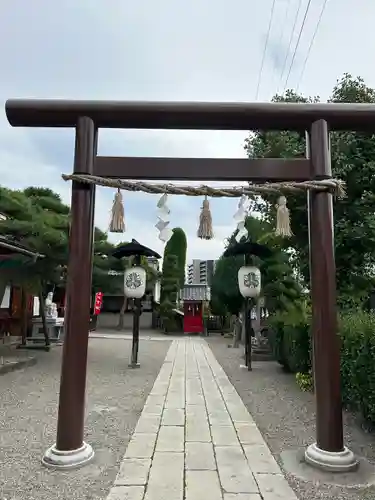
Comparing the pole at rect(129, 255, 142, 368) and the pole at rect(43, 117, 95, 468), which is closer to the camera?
the pole at rect(43, 117, 95, 468)

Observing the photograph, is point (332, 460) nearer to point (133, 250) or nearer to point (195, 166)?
point (195, 166)

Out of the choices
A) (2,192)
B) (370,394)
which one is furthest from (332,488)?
(2,192)

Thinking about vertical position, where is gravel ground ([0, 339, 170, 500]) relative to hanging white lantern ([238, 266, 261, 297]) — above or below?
below

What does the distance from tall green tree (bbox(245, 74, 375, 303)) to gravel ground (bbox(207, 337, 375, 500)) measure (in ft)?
6.69

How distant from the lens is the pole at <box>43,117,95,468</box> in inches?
126

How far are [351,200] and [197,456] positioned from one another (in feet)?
17.2

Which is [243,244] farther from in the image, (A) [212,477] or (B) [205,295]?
(B) [205,295]

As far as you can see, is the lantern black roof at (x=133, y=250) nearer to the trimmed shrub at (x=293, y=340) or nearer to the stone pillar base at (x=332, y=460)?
the trimmed shrub at (x=293, y=340)

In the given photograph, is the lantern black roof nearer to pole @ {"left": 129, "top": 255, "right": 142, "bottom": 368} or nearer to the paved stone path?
pole @ {"left": 129, "top": 255, "right": 142, "bottom": 368}

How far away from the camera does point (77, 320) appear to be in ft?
10.9

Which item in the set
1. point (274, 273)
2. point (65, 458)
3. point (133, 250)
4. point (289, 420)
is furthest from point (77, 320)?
point (274, 273)

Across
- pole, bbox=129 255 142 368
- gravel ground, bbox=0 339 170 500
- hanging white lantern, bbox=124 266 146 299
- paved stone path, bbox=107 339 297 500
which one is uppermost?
hanging white lantern, bbox=124 266 146 299

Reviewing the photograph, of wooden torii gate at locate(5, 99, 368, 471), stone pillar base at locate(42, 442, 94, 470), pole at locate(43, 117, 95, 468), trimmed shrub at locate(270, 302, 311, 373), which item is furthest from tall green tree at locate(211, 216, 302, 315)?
stone pillar base at locate(42, 442, 94, 470)

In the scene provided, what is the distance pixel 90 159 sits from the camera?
349 centimetres
